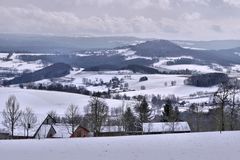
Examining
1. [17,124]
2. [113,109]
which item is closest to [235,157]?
[17,124]

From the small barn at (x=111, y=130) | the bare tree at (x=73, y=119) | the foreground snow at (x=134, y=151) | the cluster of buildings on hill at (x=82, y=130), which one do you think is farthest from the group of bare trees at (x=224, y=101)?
the bare tree at (x=73, y=119)

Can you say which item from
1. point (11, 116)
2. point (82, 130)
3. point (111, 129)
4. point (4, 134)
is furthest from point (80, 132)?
point (4, 134)

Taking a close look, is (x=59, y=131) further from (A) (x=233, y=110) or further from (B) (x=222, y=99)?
(B) (x=222, y=99)

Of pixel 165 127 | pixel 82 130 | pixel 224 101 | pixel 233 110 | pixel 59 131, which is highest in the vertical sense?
pixel 224 101

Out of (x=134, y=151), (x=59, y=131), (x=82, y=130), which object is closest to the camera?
(x=134, y=151)

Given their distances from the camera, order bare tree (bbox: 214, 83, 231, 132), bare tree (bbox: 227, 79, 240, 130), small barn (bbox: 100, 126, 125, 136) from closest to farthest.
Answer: bare tree (bbox: 214, 83, 231, 132)
bare tree (bbox: 227, 79, 240, 130)
small barn (bbox: 100, 126, 125, 136)

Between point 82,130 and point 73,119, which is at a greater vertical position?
point 73,119

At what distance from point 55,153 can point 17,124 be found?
2567 inches

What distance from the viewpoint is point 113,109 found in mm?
138375

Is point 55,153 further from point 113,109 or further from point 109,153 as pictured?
point 113,109

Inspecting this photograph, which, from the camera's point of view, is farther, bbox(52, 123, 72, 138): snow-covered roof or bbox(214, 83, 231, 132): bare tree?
bbox(52, 123, 72, 138): snow-covered roof

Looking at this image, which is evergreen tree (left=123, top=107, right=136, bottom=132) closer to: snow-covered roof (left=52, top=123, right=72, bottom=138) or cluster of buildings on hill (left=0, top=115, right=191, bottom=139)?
cluster of buildings on hill (left=0, top=115, right=191, bottom=139)

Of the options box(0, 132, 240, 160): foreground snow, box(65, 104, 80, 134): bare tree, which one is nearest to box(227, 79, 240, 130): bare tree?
box(65, 104, 80, 134): bare tree

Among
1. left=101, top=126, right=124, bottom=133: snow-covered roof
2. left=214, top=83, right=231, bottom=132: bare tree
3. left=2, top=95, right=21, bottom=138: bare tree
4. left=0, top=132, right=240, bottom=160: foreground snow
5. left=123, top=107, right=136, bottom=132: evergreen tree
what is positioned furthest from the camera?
left=101, top=126, right=124, bottom=133: snow-covered roof
